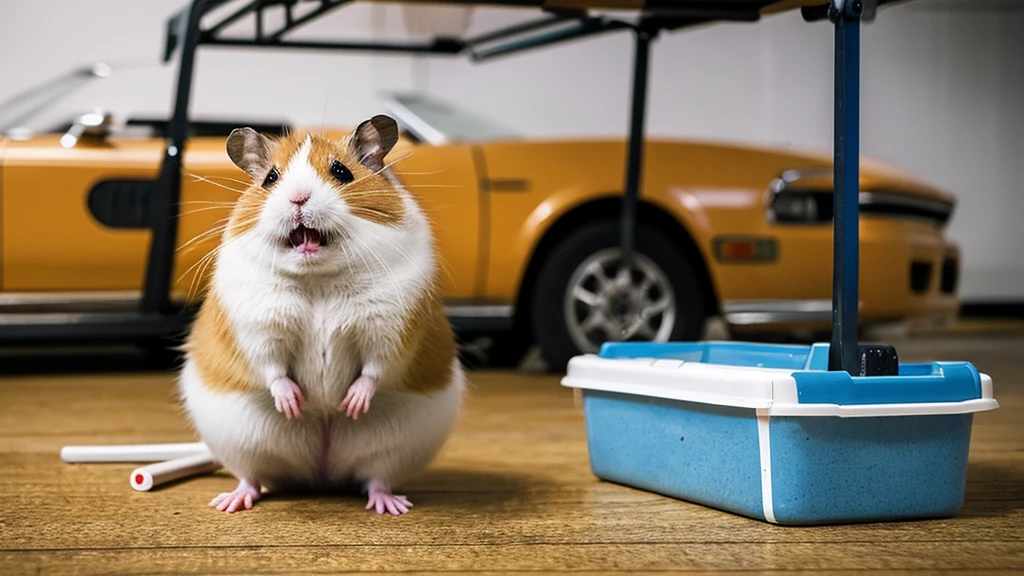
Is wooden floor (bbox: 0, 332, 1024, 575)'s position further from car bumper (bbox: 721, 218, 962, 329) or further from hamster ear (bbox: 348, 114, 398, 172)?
car bumper (bbox: 721, 218, 962, 329)

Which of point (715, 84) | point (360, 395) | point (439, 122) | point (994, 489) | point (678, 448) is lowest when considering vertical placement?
point (994, 489)

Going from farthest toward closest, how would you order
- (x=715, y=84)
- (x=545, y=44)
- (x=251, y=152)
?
(x=715, y=84) < (x=545, y=44) < (x=251, y=152)

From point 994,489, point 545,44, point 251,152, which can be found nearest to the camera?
point 251,152

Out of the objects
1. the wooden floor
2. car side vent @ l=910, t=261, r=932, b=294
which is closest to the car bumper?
car side vent @ l=910, t=261, r=932, b=294

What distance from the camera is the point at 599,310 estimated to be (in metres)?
3.60

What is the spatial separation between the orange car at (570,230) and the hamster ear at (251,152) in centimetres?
203

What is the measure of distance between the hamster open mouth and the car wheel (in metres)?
2.28

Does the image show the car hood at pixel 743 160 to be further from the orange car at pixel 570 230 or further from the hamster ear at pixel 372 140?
the hamster ear at pixel 372 140

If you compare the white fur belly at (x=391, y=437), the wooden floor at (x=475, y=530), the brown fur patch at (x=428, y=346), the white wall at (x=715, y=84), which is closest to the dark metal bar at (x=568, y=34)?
the wooden floor at (x=475, y=530)

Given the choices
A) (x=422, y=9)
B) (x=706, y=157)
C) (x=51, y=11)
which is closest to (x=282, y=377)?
(x=422, y=9)

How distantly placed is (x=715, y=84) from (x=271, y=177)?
5.61 m

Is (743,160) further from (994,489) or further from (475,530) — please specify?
(475,530)

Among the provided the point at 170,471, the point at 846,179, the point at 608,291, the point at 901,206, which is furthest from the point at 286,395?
the point at 901,206

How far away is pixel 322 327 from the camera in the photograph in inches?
53.8
